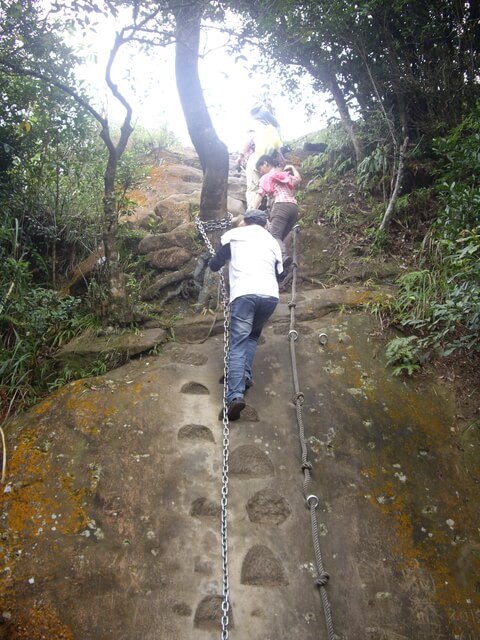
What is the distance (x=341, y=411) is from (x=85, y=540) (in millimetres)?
2539

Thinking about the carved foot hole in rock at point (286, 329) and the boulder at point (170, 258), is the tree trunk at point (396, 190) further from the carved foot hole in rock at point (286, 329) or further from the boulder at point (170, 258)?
the boulder at point (170, 258)

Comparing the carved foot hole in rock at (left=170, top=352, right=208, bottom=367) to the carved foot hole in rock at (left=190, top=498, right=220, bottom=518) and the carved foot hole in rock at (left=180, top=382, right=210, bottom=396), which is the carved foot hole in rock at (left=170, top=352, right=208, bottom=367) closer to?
the carved foot hole in rock at (left=180, top=382, right=210, bottom=396)

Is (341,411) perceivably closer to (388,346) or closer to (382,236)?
(388,346)

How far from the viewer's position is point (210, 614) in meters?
3.10

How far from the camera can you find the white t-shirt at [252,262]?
465 centimetres

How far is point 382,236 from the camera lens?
7137 mm

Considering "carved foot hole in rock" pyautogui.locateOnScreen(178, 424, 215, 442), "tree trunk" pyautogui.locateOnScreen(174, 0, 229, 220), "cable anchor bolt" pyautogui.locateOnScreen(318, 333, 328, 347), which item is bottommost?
"carved foot hole in rock" pyautogui.locateOnScreen(178, 424, 215, 442)

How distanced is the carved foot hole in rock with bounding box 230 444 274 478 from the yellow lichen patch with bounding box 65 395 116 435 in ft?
4.09

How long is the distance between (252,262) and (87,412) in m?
2.19

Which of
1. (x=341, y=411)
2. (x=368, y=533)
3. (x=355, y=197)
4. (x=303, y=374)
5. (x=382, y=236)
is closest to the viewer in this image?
(x=368, y=533)

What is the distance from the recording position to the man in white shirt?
434 cm

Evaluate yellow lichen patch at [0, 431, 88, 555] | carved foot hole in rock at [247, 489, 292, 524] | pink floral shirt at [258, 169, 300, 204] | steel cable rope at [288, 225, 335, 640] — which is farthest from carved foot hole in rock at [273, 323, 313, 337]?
yellow lichen patch at [0, 431, 88, 555]

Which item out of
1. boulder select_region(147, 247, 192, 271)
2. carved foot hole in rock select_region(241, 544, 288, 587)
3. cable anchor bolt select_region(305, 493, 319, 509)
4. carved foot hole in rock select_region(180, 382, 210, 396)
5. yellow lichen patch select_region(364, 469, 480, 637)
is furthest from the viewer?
boulder select_region(147, 247, 192, 271)

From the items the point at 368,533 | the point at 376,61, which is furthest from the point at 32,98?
the point at 368,533
